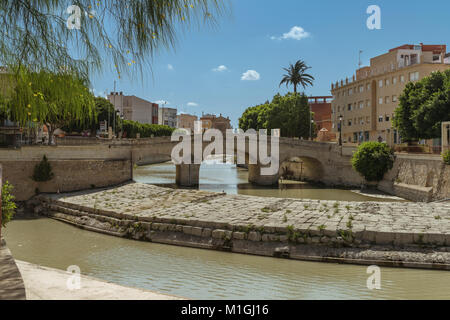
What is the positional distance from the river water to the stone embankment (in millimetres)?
543

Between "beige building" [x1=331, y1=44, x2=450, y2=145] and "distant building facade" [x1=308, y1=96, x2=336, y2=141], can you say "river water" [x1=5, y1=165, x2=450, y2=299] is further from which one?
"distant building facade" [x1=308, y1=96, x2=336, y2=141]

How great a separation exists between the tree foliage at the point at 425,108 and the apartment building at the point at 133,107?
5941cm

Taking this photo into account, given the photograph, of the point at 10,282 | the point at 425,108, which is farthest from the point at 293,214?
the point at 425,108

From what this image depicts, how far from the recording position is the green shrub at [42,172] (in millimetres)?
28017

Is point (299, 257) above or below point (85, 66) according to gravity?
below

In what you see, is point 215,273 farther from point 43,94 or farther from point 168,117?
point 168,117

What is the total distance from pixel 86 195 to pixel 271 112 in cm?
3206

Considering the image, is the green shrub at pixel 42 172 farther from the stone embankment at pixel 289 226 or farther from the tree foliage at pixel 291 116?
the tree foliage at pixel 291 116

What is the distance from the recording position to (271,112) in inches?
2109

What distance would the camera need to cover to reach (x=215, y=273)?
1241 centimetres

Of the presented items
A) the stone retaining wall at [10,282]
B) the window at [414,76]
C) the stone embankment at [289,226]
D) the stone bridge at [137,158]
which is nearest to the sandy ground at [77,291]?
the stone retaining wall at [10,282]
